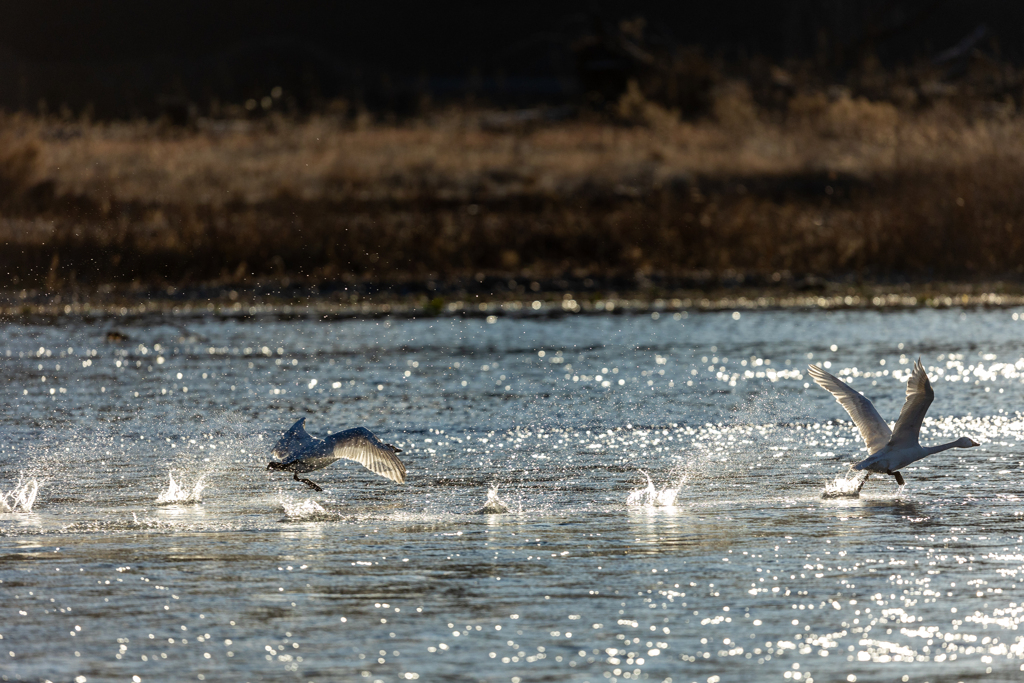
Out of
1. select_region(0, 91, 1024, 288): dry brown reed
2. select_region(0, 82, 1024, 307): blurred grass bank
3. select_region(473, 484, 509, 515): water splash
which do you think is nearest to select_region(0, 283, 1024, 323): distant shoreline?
select_region(0, 82, 1024, 307): blurred grass bank

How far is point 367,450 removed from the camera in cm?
927

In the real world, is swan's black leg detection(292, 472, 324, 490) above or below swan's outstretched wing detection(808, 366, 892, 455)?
below

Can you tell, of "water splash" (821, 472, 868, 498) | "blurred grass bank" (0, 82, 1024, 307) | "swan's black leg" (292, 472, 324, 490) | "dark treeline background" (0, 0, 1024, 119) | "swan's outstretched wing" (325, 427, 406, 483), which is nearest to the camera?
"swan's outstretched wing" (325, 427, 406, 483)

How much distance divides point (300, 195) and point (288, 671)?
718 inches

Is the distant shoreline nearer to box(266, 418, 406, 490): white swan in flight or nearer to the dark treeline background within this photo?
box(266, 418, 406, 490): white swan in flight

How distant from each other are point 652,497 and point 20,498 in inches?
143

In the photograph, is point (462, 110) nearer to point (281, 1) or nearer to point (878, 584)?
point (281, 1)

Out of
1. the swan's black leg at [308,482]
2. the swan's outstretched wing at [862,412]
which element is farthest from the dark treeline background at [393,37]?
the swan's black leg at [308,482]

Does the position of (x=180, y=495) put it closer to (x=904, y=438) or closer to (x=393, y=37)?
(x=904, y=438)

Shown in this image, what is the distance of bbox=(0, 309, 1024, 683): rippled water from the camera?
6297mm

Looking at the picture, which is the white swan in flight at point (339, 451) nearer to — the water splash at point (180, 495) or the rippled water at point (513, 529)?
the rippled water at point (513, 529)

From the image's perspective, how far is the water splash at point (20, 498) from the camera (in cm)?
910

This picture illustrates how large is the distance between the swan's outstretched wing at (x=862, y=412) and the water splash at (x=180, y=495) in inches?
147

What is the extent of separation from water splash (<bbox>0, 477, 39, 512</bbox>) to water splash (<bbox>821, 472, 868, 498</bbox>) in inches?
178
